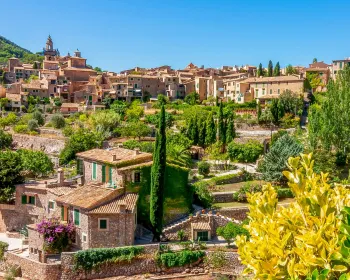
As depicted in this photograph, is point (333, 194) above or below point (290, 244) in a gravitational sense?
above

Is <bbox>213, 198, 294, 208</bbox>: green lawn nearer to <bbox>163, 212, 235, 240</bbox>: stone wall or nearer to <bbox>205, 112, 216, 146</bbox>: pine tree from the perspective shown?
<bbox>163, 212, 235, 240</bbox>: stone wall

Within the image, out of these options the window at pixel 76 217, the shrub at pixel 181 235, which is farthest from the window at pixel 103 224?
the shrub at pixel 181 235

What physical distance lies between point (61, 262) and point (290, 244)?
20.2 m

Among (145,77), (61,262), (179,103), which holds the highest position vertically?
(145,77)

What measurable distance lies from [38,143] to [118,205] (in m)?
33.6

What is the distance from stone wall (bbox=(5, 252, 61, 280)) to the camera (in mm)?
22797

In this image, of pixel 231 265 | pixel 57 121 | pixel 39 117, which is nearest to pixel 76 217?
pixel 231 265

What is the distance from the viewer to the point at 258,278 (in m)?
4.80

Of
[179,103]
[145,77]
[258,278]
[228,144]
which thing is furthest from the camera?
[145,77]

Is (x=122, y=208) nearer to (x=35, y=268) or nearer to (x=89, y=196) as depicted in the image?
(x=89, y=196)

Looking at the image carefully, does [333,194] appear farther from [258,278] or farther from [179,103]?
[179,103]

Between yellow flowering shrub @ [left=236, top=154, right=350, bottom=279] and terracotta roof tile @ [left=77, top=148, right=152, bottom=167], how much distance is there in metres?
21.7

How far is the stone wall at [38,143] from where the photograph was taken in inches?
2041

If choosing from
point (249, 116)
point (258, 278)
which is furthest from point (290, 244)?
point (249, 116)
